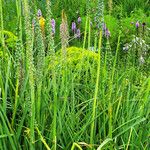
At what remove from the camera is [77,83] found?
2.99 meters

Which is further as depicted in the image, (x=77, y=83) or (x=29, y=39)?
(x=77, y=83)

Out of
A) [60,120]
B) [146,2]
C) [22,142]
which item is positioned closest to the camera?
[60,120]

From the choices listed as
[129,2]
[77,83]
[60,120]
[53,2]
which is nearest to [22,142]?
[60,120]

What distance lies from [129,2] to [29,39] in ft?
18.7

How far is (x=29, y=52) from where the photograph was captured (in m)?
1.68

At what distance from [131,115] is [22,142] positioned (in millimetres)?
659

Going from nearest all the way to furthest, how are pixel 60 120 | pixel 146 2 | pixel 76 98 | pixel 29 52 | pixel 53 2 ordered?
pixel 29 52
pixel 60 120
pixel 76 98
pixel 53 2
pixel 146 2

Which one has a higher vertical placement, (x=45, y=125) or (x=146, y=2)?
(x=146, y=2)

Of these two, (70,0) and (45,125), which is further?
(70,0)

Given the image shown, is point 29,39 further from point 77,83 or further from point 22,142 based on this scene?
point 77,83

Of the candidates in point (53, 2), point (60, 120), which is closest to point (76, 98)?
point (60, 120)

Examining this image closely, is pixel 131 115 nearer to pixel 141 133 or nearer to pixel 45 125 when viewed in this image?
pixel 141 133

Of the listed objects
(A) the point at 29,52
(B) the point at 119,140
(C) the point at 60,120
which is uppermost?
(A) the point at 29,52

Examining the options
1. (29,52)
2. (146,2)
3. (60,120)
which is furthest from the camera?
(146,2)
